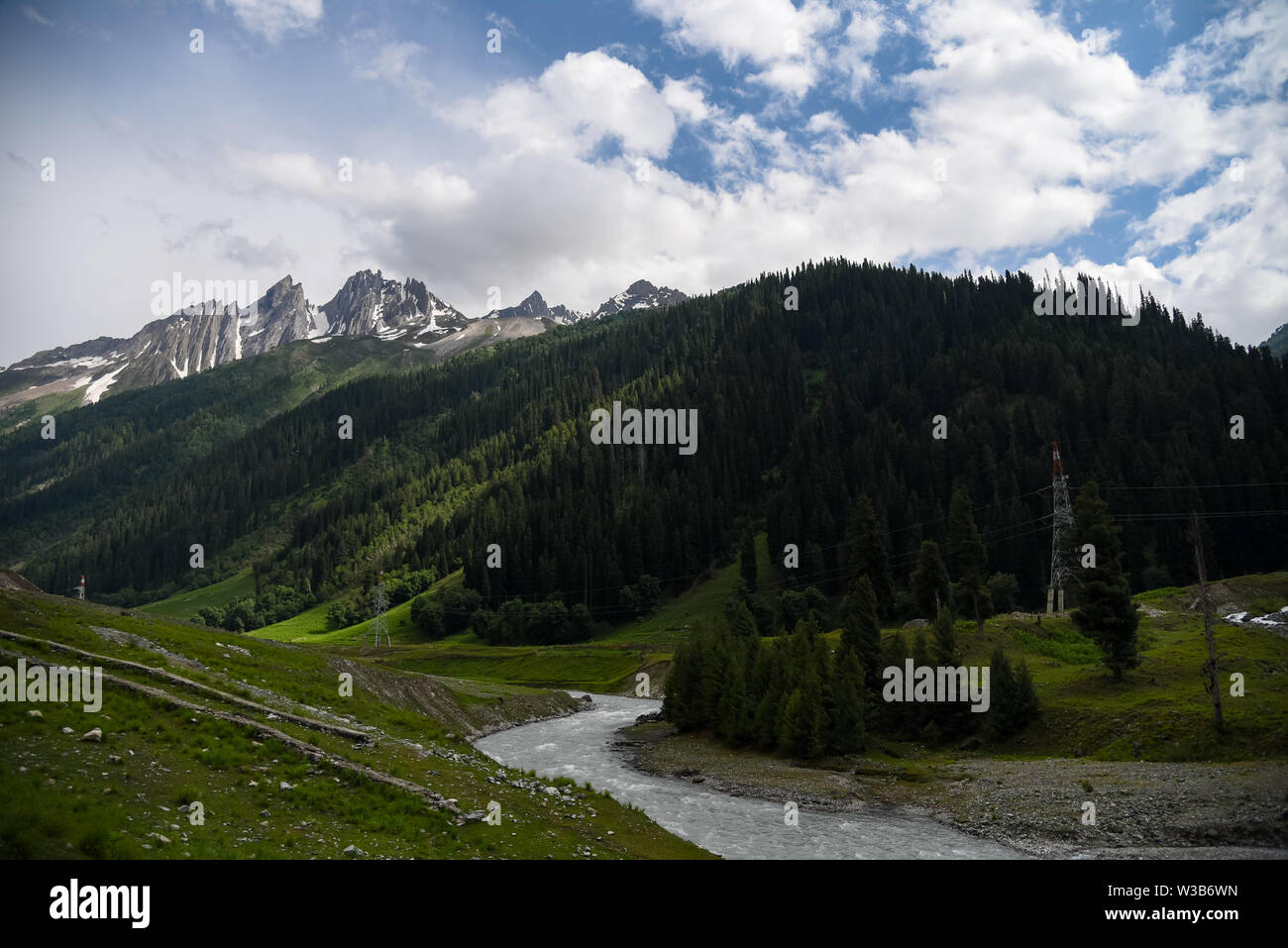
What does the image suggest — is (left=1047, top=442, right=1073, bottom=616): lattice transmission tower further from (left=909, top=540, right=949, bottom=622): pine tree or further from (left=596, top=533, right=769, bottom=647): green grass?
(left=596, top=533, right=769, bottom=647): green grass

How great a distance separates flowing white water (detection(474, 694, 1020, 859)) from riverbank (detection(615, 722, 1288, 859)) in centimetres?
171

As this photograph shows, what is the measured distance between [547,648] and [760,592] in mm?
49137

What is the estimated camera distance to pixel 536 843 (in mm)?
27188

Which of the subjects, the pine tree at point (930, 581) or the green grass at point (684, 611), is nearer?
the pine tree at point (930, 581)

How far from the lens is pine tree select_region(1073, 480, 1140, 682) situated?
191ft

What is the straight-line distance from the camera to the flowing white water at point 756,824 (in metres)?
35.5

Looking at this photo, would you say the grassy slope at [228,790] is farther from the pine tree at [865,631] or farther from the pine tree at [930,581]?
the pine tree at [930,581]

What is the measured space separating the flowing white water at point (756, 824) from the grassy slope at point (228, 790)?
4559 mm

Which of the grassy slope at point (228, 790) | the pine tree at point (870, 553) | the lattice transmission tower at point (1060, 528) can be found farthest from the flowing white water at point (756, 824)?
the pine tree at point (870, 553)

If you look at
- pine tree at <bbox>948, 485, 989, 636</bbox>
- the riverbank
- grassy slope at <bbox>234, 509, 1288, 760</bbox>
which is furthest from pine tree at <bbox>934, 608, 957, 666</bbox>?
pine tree at <bbox>948, 485, 989, 636</bbox>

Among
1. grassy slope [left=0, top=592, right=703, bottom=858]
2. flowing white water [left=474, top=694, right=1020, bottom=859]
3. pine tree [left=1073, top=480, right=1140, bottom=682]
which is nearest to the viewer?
grassy slope [left=0, top=592, right=703, bottom=858]
